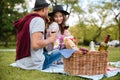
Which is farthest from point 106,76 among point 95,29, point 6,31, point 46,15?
point 95,29

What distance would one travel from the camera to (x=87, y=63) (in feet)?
15.9

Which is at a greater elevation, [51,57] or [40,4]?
[40,4]

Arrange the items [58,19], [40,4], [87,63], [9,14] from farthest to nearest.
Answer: [9,14], [58,19], [40,4], [87,63]

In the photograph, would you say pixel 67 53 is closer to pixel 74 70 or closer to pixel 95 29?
pixel 74 70

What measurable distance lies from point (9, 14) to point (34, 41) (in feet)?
76.2

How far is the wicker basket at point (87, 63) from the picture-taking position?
4801 mm

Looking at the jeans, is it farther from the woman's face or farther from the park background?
the park background

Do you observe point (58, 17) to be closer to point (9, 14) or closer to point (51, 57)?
point (51, 57)

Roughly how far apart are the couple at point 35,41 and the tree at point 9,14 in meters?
21.2

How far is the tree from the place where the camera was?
26688mm

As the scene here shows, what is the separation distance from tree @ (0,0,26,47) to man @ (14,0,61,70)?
2122 centimetres

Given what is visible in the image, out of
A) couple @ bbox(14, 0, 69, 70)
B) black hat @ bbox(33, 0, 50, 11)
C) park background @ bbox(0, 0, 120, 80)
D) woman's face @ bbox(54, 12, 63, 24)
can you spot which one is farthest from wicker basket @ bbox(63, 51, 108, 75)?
park background @ bbox(0, 0, 120, 80)

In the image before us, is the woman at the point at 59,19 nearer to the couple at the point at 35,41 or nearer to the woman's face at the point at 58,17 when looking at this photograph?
the woman's face at the point at 58,17

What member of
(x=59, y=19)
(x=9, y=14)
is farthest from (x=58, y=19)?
(x=9, y=14)
